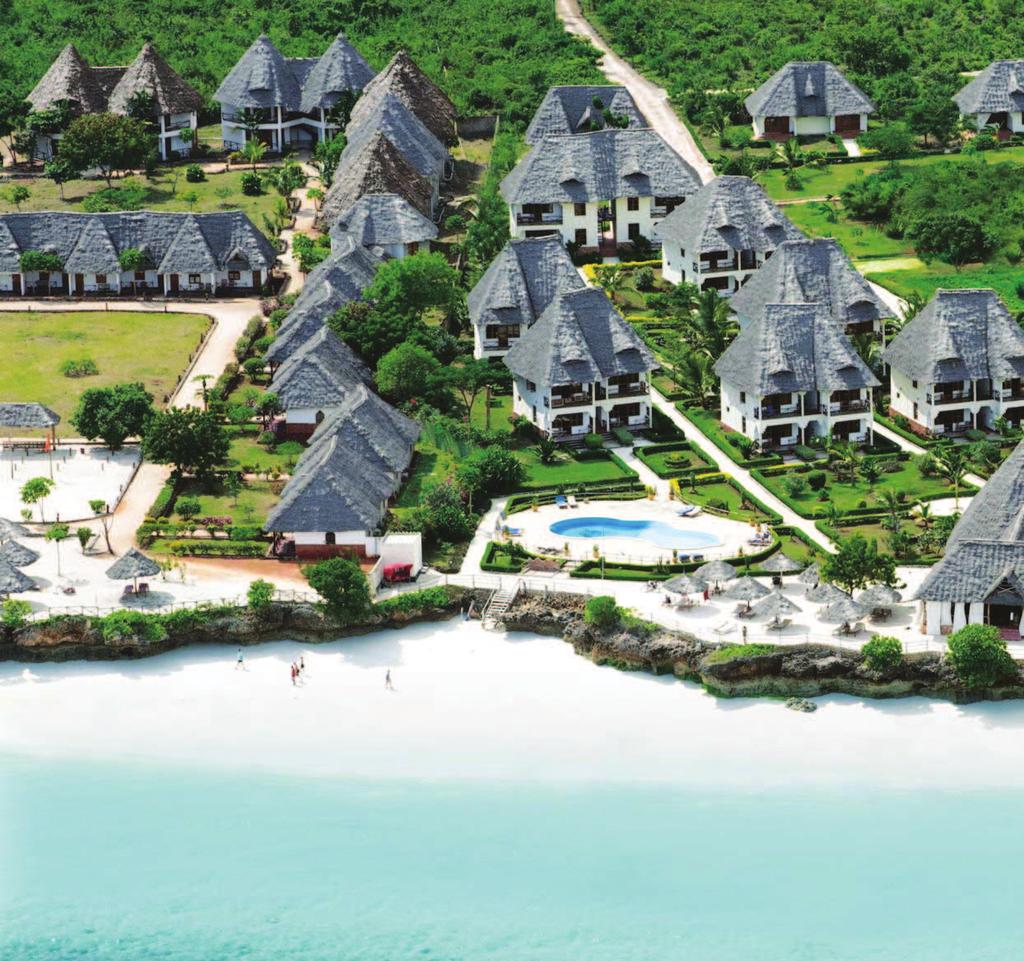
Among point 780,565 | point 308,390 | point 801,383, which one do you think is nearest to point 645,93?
point 801,383

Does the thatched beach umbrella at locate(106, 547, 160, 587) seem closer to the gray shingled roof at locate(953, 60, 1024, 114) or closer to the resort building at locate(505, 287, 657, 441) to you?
the resort building at locate(505, 287, 657, 441)

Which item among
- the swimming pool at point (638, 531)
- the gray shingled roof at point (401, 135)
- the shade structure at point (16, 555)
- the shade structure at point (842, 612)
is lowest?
the shade structure at point (842, 612)

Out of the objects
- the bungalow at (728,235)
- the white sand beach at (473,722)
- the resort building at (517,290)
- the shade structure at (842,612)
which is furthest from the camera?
the bungalow at (728,235)

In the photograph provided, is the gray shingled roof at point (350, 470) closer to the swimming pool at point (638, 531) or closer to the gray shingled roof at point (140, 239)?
the swimming pool at point (638, 531)

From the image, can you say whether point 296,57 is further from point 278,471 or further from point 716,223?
point 278,471

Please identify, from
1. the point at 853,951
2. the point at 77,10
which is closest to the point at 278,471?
the point at 853,951

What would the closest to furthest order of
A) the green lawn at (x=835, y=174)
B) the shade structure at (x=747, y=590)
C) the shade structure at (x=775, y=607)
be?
1. the shade structure at (x=775, y=607)
2. the shade structure at (x=747, y=590)
3. the green lawn at (x=835, y=174)

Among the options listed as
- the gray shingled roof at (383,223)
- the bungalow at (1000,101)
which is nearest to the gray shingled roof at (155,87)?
the gray shingled roof at (383,223)
